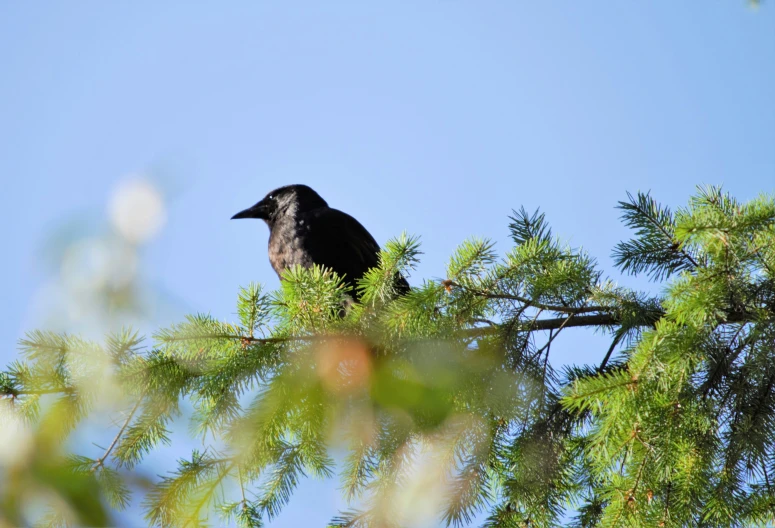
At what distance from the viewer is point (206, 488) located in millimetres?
1968

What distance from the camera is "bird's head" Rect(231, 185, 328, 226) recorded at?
5.02 metres

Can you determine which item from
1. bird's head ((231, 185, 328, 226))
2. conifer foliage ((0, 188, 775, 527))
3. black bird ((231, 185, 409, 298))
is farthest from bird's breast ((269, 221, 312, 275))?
conifer foliage ((0, 188, 775, 527))

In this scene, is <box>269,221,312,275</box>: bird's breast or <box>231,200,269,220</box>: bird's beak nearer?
<box>269,221,312,275</box>: bird's breast

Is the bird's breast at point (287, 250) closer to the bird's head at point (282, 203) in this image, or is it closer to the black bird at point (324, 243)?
the black bird at point (324, 243)

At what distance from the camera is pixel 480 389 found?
7.07 ft

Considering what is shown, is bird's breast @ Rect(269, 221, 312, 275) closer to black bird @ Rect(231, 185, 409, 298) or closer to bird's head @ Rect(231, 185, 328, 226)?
black bird @ Rect(231, 185, 409, 298)

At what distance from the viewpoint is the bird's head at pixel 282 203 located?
5023 mm

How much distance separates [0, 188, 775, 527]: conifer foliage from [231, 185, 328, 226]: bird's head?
2706mm

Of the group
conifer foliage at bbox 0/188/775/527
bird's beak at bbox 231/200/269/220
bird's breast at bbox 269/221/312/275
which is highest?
bird's beak at bbox 231/200/269/220

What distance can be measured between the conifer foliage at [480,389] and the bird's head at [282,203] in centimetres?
271

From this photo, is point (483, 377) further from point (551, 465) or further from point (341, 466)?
point (341, 466)

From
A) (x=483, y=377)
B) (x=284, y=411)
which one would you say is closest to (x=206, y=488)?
(x=284, y=411)

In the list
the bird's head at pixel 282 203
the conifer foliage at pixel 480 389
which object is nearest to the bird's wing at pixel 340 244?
the bird's head at pixel 282 203

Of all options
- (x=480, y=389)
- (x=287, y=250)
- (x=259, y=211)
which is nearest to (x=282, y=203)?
(x=259, y=211)
